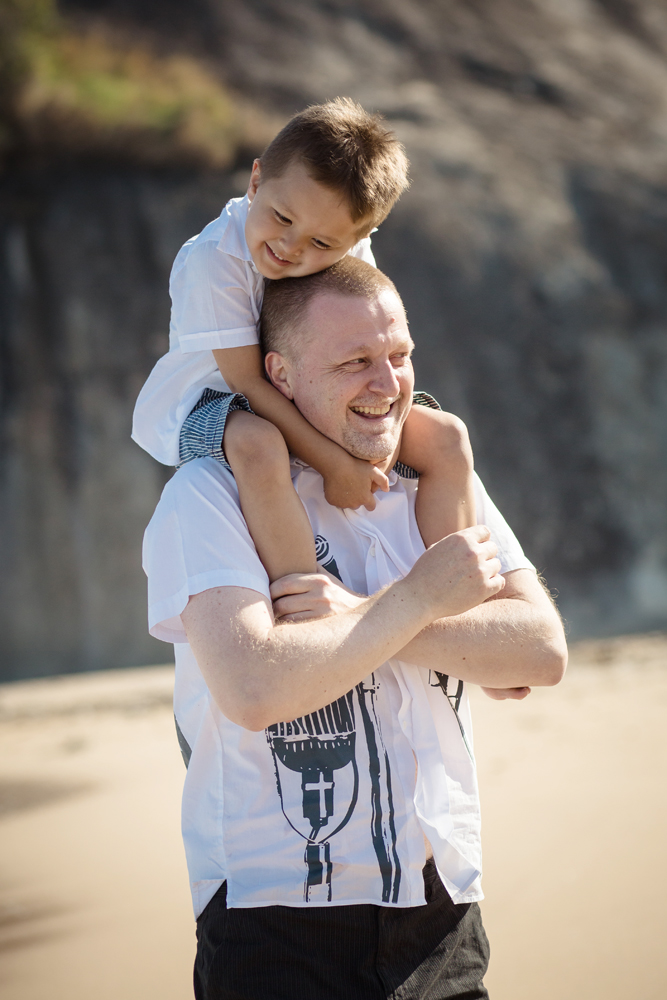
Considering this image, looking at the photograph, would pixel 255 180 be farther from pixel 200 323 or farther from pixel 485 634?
pixel 485 634

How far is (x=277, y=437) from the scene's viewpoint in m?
1.88

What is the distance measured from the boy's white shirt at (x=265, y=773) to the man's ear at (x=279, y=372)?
32cm

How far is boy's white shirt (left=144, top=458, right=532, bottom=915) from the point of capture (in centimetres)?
165

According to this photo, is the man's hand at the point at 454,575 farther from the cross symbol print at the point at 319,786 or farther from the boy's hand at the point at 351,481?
the cross symbol print at the point at 319,786

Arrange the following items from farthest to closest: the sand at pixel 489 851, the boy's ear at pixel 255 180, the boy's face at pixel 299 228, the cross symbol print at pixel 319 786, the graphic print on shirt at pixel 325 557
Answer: the sand at pixel 489 851
the boy's ear at pixel 255 180
the boy's face at pixel 299 228
the graphic print on shirt at pixel 325 557
the cross symbol print at pixel 319 786

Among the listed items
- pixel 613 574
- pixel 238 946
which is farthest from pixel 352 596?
pixel 613 574

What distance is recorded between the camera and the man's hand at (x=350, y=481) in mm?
1923

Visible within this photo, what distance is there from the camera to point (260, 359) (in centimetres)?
221

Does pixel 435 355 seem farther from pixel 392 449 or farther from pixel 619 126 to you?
pixel 392 449

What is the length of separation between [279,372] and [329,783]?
0.95 meters

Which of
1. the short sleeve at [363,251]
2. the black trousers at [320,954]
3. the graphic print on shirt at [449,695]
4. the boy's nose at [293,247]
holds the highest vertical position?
the short sleeve at [363,251]

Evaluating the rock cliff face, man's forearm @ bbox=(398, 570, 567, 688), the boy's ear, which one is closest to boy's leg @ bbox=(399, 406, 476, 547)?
man's forearm @ bbox=(398, 570, 567, 688)

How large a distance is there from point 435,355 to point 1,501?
6.08 m

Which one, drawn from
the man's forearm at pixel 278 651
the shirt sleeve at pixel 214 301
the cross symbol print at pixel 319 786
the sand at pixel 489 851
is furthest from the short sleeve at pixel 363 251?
the sand at pixel 489 851
